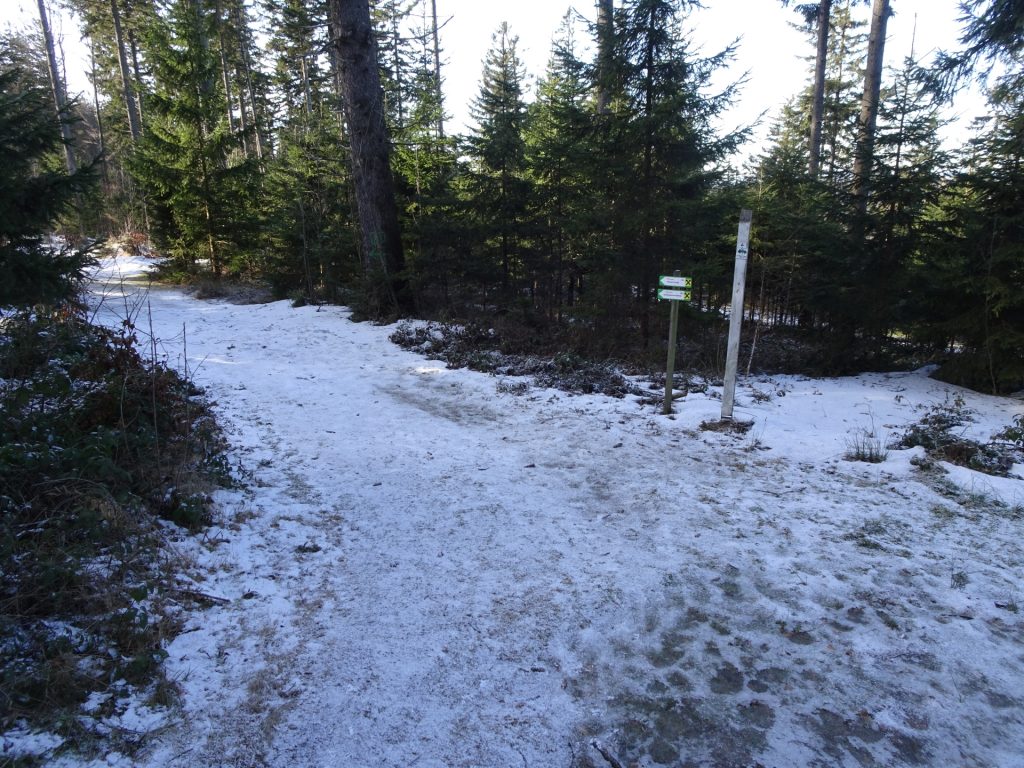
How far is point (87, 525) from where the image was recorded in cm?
344

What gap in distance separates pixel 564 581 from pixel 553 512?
Result: 1.03m

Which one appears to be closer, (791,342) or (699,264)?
(699,264)

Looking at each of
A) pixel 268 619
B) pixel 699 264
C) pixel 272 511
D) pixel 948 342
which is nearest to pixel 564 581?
pixel 268 619

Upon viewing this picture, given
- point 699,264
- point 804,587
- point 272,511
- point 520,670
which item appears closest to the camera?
point 520,670

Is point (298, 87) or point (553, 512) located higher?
point (298, 87)

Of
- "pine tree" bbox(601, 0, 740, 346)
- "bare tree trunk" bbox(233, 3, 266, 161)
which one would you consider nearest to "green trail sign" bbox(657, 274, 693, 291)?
"pine tree" bbox(601, 0, 740, 346)

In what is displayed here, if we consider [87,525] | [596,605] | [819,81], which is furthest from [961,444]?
[819,81]

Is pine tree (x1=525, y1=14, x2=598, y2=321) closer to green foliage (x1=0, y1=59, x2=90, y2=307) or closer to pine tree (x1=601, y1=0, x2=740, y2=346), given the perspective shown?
pine tree (x1=601, y1=0, x2=740, y2=346)

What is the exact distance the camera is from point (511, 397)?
26.8 feet

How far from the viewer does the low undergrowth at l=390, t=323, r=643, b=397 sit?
8570mm

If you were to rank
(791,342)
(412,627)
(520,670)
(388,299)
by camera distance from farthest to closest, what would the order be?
(388,299) < (791,342) < (412,627) < (520,670)

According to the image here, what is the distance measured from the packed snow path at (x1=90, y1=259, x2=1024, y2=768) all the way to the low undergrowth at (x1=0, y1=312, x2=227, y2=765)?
0.26 meters

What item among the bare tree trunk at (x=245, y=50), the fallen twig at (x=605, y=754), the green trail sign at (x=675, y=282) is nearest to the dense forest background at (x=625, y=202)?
the green trail sign at (x=675, y=282)

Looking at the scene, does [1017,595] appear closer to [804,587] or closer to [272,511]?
[804,587]
